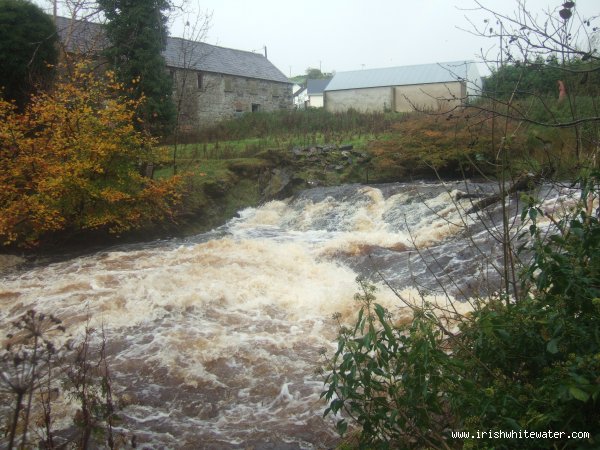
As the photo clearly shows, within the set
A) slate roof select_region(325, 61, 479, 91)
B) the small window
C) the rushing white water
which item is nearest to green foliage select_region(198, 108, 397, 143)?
the small window

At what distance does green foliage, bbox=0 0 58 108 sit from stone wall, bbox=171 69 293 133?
10.5 metres

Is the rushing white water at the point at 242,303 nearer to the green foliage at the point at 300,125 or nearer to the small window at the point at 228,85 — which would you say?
the green foliage at the point at 300,125

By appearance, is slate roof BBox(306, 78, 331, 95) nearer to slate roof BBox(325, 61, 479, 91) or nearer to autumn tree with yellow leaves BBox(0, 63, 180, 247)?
slate roof BBox(325, 61, 479, 91)

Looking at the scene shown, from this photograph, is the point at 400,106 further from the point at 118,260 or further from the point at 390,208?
the point at 118,260

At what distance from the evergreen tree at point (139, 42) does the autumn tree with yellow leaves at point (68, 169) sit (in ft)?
20.6

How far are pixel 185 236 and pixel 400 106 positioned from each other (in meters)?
20.8

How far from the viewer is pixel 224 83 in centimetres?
3056

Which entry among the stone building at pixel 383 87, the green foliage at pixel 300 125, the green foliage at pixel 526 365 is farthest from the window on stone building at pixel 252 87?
the green foliage at pixel 526 365

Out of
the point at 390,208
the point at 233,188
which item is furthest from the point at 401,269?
the point at 233,188

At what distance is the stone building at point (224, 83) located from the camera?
27328 millimetres

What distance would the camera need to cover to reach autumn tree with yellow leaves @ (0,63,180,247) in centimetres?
1108
